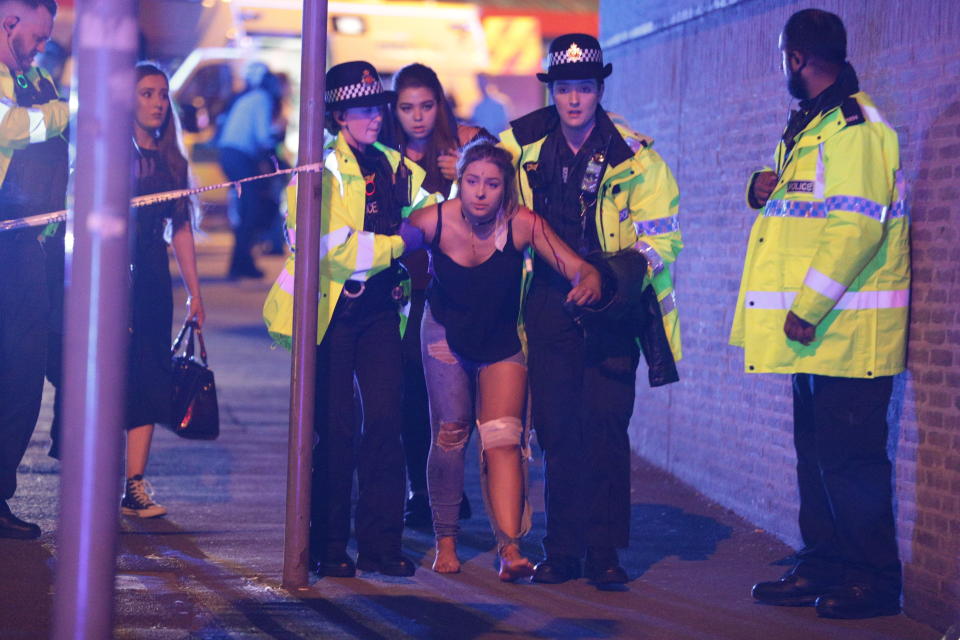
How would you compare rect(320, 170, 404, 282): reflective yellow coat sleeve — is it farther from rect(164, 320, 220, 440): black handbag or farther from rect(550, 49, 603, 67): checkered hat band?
rect(164, 320, 220, 440): black handbag

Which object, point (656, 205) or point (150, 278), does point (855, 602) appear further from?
point (150, 278)

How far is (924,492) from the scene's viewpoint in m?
5.53

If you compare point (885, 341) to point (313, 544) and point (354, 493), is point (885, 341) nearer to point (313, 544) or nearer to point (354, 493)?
point (313, 544)

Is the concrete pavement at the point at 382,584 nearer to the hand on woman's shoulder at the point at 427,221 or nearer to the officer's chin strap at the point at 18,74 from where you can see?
the hand on woman's shoulder at the point at 427,221

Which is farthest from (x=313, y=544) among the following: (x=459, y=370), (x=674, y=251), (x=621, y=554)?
(x=674, y=251)

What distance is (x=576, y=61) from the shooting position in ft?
19.7

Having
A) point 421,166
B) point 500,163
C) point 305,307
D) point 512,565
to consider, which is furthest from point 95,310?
point 421,166

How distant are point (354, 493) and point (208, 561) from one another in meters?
1.99

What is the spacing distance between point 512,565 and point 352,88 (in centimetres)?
207

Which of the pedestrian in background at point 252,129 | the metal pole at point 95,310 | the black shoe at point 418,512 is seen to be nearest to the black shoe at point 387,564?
the black shoe at point 418,512

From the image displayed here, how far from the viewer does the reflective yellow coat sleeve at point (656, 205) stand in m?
5.98

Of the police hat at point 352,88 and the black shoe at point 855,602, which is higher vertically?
the police hat at point 352,88

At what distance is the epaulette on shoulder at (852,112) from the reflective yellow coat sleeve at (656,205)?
0.83 meters

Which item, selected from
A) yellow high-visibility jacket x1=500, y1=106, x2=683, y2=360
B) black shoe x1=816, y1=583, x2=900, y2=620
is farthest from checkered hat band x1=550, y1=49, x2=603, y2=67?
black shoe x1=816, y1=583, x2=900, y2=620
